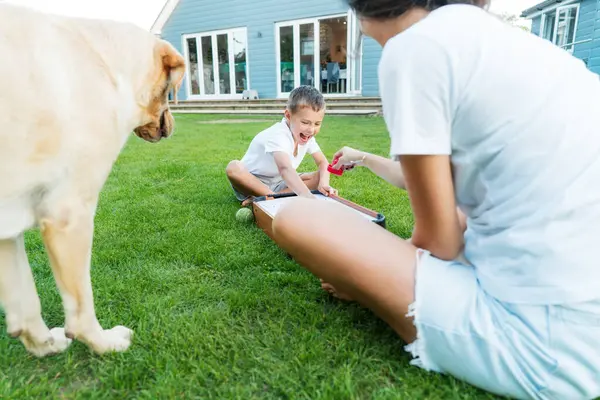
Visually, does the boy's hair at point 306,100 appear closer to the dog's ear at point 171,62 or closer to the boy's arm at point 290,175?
the boy's arm at point 290,175

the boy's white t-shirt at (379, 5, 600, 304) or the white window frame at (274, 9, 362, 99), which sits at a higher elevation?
the white window frame at (274, 9, 362, 99)

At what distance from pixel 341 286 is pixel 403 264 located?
24cm

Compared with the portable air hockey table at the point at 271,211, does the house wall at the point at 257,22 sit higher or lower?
higher

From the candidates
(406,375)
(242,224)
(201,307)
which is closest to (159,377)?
(201,307)

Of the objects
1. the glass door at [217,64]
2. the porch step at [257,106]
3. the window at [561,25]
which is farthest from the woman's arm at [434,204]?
the glass door at [217,64]

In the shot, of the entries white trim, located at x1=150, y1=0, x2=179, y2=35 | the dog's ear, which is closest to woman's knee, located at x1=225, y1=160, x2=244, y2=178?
the dog's ear

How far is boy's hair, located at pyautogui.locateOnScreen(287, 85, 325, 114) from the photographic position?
3.05 metres

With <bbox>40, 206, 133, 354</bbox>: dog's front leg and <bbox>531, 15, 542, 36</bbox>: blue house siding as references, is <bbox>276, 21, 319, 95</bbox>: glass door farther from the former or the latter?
<bbox>40, 206, 133, 354</bbox>: dog's front leg

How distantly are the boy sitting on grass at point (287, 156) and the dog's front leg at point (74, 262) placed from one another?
1692 millimetres

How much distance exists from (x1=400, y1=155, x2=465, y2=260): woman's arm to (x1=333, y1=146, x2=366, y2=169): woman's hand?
0.87 meters

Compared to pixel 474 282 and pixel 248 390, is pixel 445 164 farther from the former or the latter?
pixel 248 390

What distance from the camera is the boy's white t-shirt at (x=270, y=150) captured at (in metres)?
3.13

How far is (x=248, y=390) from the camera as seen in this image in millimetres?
1285

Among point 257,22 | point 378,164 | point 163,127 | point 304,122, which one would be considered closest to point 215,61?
point 257,22
